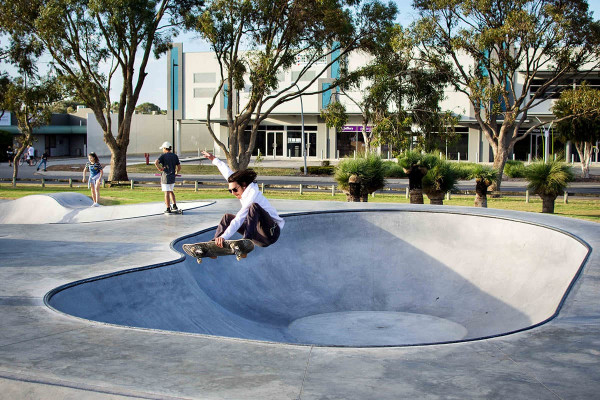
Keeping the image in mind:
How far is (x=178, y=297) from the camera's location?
25.7 ft

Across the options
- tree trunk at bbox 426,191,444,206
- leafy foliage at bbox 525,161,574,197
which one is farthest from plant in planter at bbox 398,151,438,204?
leafy foliage at bbox 525,161,574,197

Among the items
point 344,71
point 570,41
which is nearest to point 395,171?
point 344,71

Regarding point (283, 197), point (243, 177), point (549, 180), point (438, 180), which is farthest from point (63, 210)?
point (549, 180)

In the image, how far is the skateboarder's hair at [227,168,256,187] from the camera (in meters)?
7.24

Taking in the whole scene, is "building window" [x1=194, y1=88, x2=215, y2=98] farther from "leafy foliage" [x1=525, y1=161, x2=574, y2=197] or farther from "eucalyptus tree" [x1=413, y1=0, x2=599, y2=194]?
"leafy foliage" [x1=525, y1=161, x2=574, y2=197]

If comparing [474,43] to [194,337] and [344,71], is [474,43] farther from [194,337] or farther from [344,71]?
[194,337]

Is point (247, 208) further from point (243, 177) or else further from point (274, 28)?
point (274, 28)

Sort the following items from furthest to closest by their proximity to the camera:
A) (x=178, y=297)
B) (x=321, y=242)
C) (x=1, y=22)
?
1. (x=1, y=22)
2. (x=321, y=242)
3. (x=178, y=297)

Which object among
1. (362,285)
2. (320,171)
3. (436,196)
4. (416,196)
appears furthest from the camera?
(320,171)

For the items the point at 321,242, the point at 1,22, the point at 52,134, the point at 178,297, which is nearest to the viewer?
the point at 178,297

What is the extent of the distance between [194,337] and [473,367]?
7.82 feet

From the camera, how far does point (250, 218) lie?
23.8ft

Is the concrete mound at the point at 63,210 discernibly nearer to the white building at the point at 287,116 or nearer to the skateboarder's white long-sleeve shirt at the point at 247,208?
the skateboarder's white long-sleeve shirt at the point at 247,208

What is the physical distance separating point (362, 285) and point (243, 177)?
4334mm
